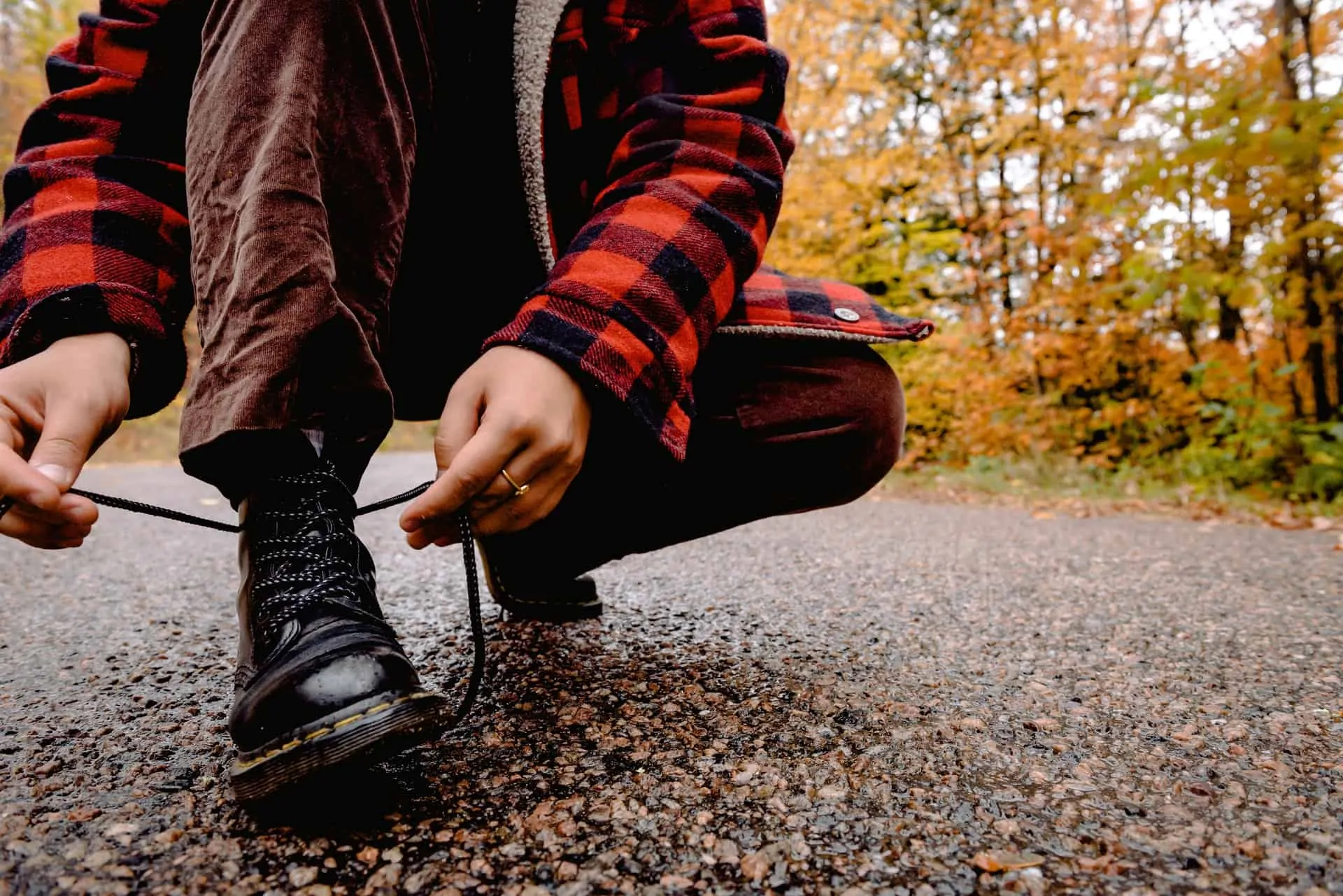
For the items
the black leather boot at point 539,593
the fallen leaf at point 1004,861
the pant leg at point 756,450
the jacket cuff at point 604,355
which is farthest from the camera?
the black leather boot at point 539,593

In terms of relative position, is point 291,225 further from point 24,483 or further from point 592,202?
point 592,202

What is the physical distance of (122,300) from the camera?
84cm

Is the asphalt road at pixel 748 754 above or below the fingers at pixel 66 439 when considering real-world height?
below

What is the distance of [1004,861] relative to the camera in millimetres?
636

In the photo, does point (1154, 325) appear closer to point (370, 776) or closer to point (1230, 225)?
point (1230, 225)

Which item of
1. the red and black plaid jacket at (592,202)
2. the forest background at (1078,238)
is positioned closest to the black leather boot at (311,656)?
the red and black plaid jacket at (592,202)

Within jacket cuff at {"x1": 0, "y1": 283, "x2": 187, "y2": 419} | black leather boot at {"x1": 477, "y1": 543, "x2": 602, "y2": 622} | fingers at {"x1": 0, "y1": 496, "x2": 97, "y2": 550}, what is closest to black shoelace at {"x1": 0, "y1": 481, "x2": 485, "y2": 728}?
fingers at {"x1": 0, "y1": 496, "x2": 97, "y2": 550}

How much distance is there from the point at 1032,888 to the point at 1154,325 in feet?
19.2

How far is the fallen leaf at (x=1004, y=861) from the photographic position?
2.06ft

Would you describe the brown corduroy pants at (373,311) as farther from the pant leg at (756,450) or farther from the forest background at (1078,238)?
the forest background at (1078,238)

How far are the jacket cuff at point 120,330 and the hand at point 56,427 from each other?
14 mm

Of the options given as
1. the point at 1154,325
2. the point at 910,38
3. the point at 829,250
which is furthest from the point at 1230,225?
the point at 910,38

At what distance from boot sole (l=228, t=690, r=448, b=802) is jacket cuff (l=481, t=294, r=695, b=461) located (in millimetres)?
341

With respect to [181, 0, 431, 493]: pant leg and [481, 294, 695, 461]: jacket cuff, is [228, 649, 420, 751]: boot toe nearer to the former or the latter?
[181, 0, 431, 493]: pant leg
